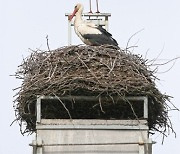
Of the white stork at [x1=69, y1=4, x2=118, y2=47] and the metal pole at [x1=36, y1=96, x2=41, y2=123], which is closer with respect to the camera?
the metal pole at [x1=36, y1=96, x2=41, y2=123]

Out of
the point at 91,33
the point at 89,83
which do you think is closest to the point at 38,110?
the point at 89,83

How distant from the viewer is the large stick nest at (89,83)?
9578mm

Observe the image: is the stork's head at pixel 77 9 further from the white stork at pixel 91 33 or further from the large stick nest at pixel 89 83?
the large stick nest at pixel 89 83

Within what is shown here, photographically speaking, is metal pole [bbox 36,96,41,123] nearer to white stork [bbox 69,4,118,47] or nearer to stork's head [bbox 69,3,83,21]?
white stork [bbox 69,4,118,47]

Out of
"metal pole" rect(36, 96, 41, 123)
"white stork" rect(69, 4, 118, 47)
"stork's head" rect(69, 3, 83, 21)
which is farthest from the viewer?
"stork's head" rect(69, 3, 83, 21)

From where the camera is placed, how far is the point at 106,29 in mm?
12609

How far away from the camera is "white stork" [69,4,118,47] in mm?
11500

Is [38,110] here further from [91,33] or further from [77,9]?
[77,9]

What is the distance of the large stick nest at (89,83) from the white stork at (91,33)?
2.78 ft

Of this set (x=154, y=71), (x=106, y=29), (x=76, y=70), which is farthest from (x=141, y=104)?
(x=106, y=29)

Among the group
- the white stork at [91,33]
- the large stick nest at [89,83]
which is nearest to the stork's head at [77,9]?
the white stork at [91,33]

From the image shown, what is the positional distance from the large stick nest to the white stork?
85cm

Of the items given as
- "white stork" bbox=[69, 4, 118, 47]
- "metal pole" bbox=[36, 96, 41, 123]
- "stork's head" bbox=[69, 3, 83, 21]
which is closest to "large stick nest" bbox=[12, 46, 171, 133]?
"metal pole" bbox=[36, 96, 41, 123]

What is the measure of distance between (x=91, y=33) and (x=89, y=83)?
2.35 metres
